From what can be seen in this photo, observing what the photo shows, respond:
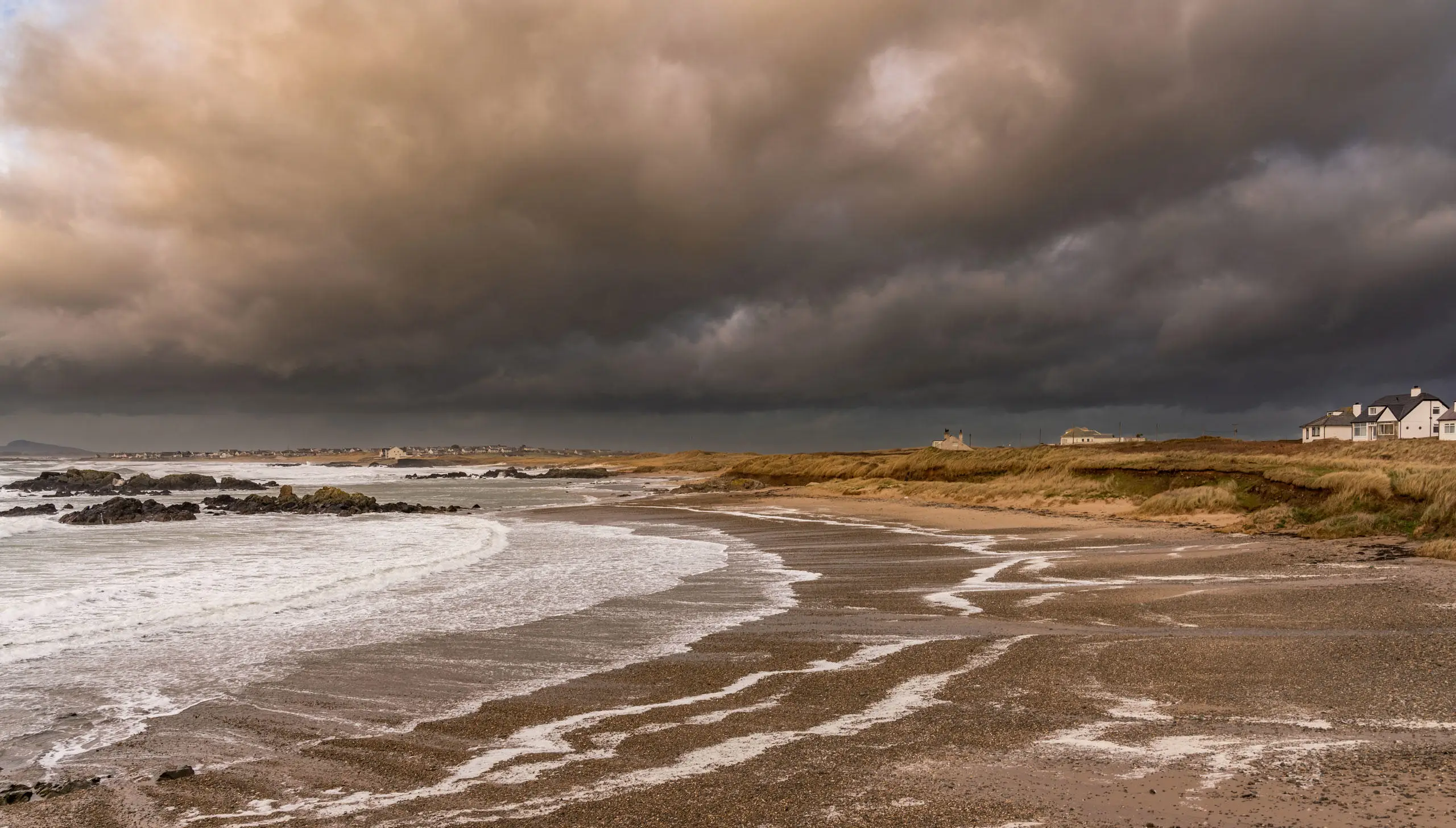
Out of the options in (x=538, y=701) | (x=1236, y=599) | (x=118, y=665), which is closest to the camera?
(x=538, y=701)

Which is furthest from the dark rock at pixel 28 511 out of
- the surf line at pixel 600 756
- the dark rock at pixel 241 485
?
the surf line at pixel 600 756

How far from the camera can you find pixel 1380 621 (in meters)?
10.3

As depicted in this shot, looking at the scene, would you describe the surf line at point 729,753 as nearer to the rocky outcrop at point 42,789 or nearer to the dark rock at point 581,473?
the rocky outcrop at point 42,789

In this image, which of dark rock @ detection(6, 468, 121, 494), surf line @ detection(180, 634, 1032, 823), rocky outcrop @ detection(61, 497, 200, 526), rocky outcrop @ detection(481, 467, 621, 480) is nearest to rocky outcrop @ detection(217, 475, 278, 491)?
dark rock @ detection(6, 468, 121, 494)

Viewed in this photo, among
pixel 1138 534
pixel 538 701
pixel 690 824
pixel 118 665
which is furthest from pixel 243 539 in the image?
pixel 1138 534

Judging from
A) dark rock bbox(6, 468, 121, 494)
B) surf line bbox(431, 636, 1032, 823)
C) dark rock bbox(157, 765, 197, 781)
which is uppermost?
dark rock bbox(6, 468, 121, 494)

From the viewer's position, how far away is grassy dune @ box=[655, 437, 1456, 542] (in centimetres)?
2120

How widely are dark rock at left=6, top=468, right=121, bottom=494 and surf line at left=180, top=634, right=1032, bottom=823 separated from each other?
66104 millimetres

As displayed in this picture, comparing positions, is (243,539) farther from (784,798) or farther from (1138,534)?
(1138,534)

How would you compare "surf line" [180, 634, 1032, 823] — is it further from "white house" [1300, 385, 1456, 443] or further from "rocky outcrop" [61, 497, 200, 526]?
"white house" [1300, 385, 1456, 443]

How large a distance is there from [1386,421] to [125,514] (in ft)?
321

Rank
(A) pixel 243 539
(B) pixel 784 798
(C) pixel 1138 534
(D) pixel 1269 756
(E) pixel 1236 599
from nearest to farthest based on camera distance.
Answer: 1. (B) pixel 784 798
2. (D) pixel 1269 756
3. (E) pixel 1236 599
4. (C) pixel 1138 534
5. (A) pixel 243 539

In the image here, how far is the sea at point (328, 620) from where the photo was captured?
8.22m

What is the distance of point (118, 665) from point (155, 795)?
17.6ft
